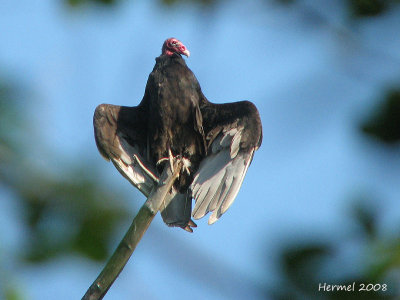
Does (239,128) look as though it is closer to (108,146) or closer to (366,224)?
(108,146)

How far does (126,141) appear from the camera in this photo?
5742 mm

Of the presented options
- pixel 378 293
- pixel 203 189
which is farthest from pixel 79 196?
pixel 203 189

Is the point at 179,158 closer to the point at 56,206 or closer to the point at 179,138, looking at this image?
the point at 179,138

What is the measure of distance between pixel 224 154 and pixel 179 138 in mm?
482

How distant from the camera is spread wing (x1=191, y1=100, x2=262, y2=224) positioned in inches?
199

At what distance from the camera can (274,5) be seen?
1.49m

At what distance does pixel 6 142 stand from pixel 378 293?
32.8 inches

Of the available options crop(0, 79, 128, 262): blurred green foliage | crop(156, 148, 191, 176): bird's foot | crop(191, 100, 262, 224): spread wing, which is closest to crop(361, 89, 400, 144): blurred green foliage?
crop(0, 79, 128, 262): blurred green foliage

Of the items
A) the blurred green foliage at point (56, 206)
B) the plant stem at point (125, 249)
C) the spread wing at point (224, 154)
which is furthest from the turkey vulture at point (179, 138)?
the blurred green foliage at point (56, 206)

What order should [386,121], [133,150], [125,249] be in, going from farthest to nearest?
1. [133,150]
2. [125,249]
3. [386,121]

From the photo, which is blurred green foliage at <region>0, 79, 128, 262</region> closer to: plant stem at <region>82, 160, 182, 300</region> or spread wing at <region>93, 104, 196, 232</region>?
plant stem at <region>82, 160, 182, 300</region>

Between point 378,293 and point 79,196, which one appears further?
point 79,196

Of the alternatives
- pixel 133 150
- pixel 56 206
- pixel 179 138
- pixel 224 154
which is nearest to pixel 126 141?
pixel 133 150

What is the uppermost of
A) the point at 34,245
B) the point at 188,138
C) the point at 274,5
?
the point at 188,138
